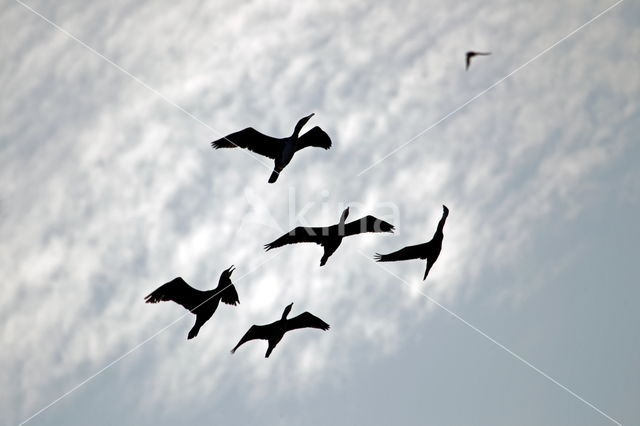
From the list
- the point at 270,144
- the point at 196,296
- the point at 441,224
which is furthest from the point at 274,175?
the point at 441,224

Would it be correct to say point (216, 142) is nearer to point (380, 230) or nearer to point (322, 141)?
point (322, 141)

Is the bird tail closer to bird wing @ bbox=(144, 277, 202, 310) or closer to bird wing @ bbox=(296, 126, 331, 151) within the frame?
bird wing @ bbox=(296, 126, 331, 151)

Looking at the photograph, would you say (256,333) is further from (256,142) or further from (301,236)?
(256,142)

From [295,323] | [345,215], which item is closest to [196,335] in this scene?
[295,323]

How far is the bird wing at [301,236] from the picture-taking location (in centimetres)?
1441

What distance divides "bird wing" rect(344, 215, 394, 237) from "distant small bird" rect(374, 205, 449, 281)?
747mm

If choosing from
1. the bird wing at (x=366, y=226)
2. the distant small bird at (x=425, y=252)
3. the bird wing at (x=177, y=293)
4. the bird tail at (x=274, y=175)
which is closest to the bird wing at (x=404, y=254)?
the distant small bird at (x=425, y=252)

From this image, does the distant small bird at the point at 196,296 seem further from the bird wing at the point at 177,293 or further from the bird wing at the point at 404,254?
the bird wing at the point at 404,254

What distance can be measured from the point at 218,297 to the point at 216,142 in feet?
10.6

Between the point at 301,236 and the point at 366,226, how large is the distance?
4.52 feet

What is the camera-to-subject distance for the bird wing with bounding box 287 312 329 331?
50.1 ft

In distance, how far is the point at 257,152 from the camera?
15203 millimetres

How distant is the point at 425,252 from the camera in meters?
14.1

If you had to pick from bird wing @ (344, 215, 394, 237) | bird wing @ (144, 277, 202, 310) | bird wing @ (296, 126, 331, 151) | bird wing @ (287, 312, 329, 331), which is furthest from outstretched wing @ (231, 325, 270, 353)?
bird wing @ (296, 126, 331, 151)
